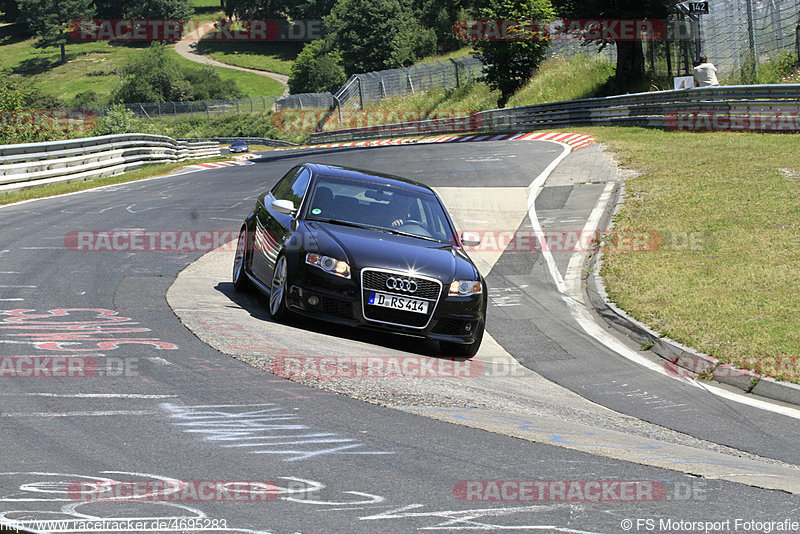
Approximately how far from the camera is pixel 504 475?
183 inches

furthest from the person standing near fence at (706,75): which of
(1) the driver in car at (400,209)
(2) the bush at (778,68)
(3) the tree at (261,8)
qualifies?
(3) the tree at (261,8)

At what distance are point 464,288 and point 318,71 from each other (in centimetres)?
9669

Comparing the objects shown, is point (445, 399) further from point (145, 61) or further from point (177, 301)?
point (145, 61)

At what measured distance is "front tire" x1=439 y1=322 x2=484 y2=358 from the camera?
8.36 meters

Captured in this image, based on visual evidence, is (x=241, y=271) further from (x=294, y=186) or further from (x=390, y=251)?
(x=390, y=251)

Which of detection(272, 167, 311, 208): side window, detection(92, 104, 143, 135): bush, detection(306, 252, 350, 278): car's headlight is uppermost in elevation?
detection(92, 104, 143, 135): bush

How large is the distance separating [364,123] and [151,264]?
49221mm

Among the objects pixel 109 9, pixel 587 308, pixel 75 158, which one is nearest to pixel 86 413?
pixel 587 308

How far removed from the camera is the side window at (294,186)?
30.6 ft

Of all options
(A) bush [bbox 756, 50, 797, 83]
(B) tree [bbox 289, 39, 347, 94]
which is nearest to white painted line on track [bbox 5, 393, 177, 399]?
(A) bush [bbox 756, 50, 797, 83]

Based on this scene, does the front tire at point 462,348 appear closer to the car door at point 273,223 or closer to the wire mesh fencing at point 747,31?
the car door at point 273,223

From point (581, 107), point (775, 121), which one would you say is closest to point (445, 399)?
point (775, 121)

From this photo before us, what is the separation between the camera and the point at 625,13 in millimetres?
35969

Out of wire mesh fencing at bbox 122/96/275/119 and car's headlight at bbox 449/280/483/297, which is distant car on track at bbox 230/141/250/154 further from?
car's headlight at bbox 449/280/483/297
